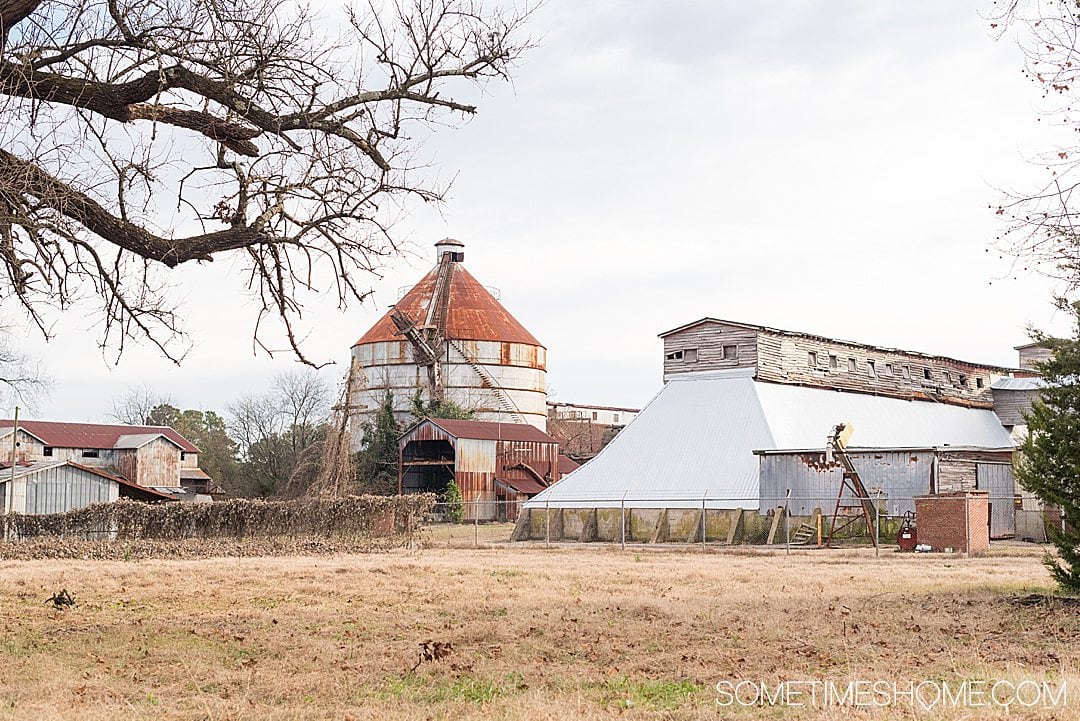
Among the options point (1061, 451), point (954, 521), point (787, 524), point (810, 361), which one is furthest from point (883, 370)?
point (1061, 451)

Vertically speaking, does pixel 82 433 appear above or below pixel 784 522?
above

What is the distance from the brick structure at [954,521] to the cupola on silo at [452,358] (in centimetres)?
3687

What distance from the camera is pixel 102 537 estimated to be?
32844 millimetres

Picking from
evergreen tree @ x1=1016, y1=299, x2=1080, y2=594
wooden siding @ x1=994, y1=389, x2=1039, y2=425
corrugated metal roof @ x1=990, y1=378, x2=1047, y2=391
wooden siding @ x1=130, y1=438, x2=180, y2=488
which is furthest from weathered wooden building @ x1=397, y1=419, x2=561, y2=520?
evergreen tree @ x1=1016, y1=299, x2=1080, y2=594

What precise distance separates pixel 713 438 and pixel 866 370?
1216 centimetres

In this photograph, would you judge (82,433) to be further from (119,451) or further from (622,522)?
(622,522)

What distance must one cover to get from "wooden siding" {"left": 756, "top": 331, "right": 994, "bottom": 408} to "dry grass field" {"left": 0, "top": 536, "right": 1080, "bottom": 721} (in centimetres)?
2378

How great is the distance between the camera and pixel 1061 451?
16.4m

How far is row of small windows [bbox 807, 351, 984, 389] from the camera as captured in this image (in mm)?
49500

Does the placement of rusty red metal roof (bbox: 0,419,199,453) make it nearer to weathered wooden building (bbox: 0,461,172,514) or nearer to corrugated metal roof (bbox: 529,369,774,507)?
weathered wooden building (bbox: 0,461,172,514)

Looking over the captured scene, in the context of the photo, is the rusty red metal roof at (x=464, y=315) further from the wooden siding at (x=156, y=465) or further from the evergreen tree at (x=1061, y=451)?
the evergreen tree at (x=1061, y=451)

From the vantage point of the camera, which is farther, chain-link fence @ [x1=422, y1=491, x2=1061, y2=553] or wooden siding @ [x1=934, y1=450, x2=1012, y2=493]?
wooden siding @ [x1=934, y1=450, x2=1012, y2=493]

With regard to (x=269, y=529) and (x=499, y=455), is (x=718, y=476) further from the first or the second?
(x=499, y=455)

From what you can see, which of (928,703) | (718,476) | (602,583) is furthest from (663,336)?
(928,703)
